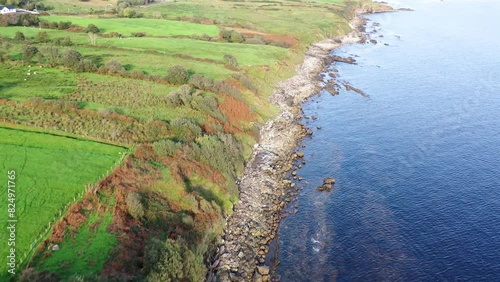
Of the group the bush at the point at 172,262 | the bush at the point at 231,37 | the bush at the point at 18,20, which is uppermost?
the bush at the point at 18,20

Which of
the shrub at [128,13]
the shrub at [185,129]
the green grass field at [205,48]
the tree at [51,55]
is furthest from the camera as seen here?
the shrub at [128,13]

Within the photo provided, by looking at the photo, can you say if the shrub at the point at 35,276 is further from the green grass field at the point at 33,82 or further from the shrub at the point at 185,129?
the green grass field at the point at 33,82

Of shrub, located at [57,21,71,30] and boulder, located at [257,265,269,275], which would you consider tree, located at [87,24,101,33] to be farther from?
boulder, located at [257,265,269,275]

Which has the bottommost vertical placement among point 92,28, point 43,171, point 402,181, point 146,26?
point 402,181

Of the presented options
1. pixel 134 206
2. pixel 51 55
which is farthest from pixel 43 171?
pixel 51 55

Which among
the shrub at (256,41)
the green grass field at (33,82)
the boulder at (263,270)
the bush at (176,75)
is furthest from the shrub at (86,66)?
the shrub at (256,41)

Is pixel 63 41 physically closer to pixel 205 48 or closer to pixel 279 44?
pixel 205 48
